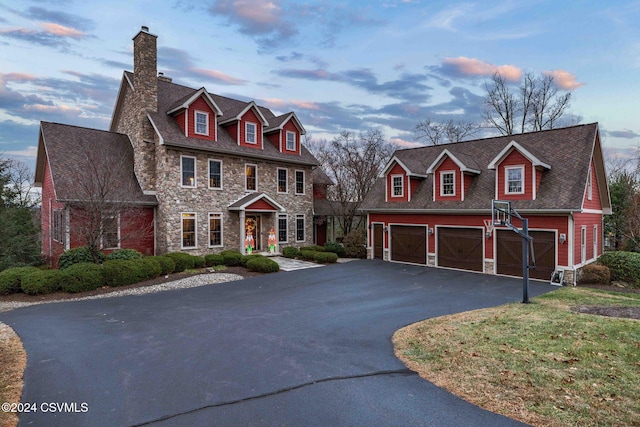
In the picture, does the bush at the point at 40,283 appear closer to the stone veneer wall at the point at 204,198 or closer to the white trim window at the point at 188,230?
the stone veneer wall at the point at 204,198

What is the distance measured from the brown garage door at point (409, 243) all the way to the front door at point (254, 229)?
850 cm

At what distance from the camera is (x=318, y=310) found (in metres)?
9.91

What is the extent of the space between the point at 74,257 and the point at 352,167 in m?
18.8

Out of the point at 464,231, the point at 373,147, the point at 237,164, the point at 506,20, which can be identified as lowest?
the point at 464,231

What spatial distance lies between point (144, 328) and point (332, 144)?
21908 mm

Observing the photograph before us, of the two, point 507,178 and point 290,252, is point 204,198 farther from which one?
point 507,178

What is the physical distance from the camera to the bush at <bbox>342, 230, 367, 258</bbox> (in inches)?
873

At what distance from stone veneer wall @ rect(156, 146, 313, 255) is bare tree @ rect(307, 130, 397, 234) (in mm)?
5168

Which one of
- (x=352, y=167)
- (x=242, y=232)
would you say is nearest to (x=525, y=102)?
(x=352, y=167)

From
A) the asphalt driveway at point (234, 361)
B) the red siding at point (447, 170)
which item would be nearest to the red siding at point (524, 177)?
the red siding at point (447, 170)

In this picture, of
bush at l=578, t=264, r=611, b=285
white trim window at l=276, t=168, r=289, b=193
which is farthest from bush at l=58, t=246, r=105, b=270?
bush at l=578, t=264, r=611, b=285

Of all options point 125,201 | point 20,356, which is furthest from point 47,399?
point 125,201

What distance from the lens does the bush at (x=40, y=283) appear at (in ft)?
39.0

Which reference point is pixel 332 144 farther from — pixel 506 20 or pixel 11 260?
pixel 11 260
